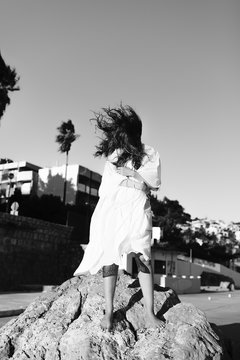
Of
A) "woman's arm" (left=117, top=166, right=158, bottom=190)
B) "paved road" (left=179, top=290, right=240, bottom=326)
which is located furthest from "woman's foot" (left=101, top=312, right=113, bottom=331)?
"paved road" (left=179, top=290, right=240, bottom=326)

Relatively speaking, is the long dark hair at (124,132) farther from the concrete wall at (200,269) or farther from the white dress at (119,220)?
the concrete wall at (200,269)

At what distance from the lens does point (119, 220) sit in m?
3.12

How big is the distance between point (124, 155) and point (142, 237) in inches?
28.4

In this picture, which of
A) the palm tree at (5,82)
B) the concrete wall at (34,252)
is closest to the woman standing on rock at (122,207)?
the concrete wall at (34,252)

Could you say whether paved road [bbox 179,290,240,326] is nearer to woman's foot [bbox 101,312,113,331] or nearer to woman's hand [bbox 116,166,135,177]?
woman's foot [bbox 101,312,113,331]

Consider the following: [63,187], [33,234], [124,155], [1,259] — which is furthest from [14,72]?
[124,155]

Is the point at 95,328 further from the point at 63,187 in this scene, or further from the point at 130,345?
the point at 63,187

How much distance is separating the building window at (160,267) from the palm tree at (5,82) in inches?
760

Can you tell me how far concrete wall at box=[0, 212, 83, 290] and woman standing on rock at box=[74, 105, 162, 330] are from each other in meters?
21.3

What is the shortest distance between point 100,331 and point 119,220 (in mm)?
845

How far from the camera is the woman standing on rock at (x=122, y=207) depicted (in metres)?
3.05

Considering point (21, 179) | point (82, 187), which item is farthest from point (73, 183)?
point (21, 179)

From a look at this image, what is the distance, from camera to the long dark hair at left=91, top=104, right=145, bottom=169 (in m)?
3.29

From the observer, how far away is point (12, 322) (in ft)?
11.3
